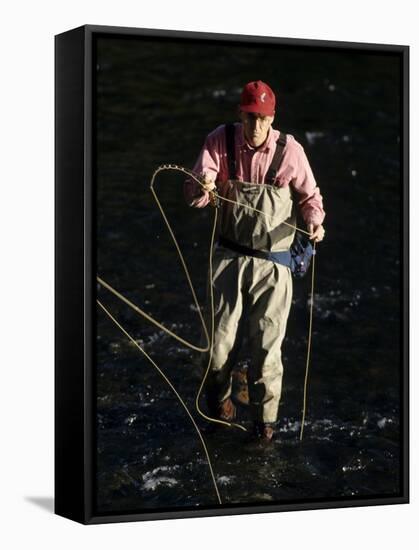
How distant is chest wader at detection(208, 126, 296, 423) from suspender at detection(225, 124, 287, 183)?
0.16 ft

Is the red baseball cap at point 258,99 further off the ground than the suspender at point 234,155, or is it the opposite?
Answer: the red baseball cap at point 258,99

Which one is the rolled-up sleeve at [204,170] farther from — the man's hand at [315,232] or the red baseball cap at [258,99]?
the man's hand at [315,232]

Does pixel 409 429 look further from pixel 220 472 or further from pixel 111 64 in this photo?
pixel 111 64

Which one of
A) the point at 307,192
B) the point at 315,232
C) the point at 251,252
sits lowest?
the point at 251,252

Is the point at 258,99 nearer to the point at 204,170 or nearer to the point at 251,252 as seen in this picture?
the point at 204,170

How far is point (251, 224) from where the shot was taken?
991 cm

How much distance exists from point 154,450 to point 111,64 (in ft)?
6.52

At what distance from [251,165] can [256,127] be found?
0.66 feet

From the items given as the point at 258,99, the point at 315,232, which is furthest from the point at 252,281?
the point at 258,99

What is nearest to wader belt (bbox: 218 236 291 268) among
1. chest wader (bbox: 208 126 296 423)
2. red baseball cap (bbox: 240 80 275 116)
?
chest wader (bbox: 208 126 296 423)

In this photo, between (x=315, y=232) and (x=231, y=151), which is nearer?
(x=231, y=151)

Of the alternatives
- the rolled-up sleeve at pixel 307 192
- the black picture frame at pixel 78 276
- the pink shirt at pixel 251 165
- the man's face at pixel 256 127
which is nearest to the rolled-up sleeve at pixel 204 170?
the pink shirt at pixel 251 165

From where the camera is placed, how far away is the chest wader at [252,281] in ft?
32.6

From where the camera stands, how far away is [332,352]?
10.4 meters
